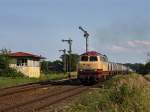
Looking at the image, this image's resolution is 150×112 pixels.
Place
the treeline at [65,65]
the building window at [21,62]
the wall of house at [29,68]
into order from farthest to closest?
the treeline at [65,65] < the building window at [21,62] < the wall of house at [29,68]

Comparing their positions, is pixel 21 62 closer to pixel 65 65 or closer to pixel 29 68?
pixel 29 68

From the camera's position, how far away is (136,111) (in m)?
15.9

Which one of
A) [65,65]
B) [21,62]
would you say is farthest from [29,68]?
[65,65]

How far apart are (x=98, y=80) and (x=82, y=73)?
2.08 meters

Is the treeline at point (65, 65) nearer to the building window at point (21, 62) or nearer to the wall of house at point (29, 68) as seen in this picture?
the wall of house at point (29, 68)

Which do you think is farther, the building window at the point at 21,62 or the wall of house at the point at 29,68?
the building window at the point at 21,62

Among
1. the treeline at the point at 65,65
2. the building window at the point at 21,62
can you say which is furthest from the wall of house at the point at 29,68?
the treeline at the point at 65,65

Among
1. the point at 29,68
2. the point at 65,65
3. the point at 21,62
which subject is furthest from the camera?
the point at 65,65

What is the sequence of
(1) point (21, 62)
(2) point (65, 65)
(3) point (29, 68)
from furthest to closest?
(2) point (65, 65)
(1) point (21, 62)
(3) point (29, 68)

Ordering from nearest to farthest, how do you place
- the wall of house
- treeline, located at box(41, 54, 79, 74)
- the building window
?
the wall of house, the building window, treeline, located at box(41, 54, 79, 74)

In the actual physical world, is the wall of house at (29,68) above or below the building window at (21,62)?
below

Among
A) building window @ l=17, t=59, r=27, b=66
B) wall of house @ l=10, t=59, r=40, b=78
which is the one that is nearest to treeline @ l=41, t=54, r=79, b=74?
wall of house @ l=10, t=59, r=40, b=78

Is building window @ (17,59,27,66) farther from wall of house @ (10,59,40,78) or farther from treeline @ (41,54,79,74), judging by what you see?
treeline @ (41,54,79,74)

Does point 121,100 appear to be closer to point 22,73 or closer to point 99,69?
point 99,69
